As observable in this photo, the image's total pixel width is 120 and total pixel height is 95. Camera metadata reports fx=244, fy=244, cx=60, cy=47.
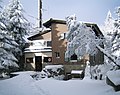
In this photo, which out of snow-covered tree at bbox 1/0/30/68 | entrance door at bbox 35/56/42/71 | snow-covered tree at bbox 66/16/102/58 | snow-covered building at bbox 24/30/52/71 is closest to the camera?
snow-covered tree at bbox 66/16/102/58

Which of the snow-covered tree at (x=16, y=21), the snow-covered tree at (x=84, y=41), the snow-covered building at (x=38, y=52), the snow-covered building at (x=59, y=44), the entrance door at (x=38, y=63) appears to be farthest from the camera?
the entrance door at (x=38, y=63)

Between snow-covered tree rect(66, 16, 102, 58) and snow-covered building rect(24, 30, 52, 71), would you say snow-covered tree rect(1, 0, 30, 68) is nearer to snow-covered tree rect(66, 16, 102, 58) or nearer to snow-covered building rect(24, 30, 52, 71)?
snow-covered building rect(24, 30, 52, 71)

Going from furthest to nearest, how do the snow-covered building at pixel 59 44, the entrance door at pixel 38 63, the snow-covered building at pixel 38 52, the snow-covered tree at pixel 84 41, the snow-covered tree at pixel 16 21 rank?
the entrance door at pixel 38 63
the snow-covered tree at pixel 16 21
the snow-covered building at pixel 38 52
the snow-covered building at pixel 59 44
the snow-covered tree at pixel 84 41

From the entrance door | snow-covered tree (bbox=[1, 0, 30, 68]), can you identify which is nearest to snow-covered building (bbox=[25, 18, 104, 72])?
the entrance door

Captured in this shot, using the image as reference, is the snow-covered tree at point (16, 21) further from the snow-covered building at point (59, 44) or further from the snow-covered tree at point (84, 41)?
the snow-covered tree at point (84, 41)

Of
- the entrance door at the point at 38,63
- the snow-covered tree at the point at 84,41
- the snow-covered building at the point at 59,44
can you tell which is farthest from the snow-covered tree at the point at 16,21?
the snow-covered tree at the point at 84,41

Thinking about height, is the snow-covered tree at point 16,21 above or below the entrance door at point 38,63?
above

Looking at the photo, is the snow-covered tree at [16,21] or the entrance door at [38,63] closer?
the snow-covered tree at [16,21]

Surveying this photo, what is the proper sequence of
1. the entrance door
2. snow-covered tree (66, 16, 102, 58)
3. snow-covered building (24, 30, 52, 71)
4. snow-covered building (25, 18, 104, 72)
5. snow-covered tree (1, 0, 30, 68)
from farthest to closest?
the entrance door < snow-covered tree (1, 0, 30, 68) < snow-covered building (24, 30, 52, 71) < snow-covered building (25, 18, 104, 72) < snow-covered tree (66, 16, 102, 58)

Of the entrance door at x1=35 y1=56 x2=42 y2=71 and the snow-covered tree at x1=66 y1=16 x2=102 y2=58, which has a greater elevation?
the snow-covered tree at x1=66 y1=16 x2=102 y2=58

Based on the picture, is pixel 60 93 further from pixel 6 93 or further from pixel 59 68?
pixel 59 68

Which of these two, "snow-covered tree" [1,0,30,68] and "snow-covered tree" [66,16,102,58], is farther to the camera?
"snow-covered tree" [1,0,30,68]

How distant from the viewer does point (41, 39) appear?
36.9m

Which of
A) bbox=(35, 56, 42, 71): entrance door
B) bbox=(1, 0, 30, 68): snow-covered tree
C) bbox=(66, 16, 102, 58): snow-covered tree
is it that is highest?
bbox=(1, 0, 30, 68): snow-covered tree
